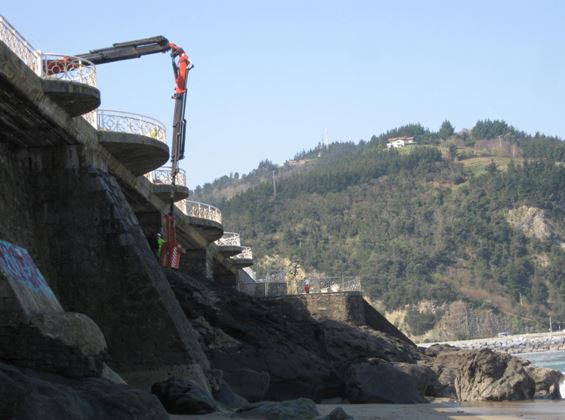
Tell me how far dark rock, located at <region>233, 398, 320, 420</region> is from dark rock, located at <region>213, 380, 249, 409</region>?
6.56ft

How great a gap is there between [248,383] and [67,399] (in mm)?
10090

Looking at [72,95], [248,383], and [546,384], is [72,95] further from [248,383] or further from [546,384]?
[546,384]

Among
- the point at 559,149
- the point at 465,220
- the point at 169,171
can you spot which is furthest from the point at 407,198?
the point at 169,171

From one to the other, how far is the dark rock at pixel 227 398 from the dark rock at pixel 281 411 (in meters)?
2.00

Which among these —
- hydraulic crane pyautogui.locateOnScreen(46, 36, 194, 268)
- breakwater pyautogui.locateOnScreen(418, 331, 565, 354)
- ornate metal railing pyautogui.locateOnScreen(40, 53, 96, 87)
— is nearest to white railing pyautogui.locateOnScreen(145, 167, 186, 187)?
hydraulic crane pyautogui.locateOnScreen(46, 36, 194, 268)

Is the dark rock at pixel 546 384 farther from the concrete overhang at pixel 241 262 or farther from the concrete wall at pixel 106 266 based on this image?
the concrete overhang at pixel 241 262

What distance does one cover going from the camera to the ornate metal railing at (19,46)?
1859 cm

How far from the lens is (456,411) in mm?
22328

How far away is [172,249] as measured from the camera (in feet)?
98.3

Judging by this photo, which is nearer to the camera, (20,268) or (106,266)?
(20,268)

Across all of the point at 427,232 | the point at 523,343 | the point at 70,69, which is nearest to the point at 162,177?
the point at 70,69

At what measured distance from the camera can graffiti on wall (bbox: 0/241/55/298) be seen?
1764 cm

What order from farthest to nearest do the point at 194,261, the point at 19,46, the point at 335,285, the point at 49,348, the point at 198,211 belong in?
the point at 335,285
the point at 194,261
the point at 198,211
the point at 19,46
the point at 49,348

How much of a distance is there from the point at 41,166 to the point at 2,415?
11123 mm
